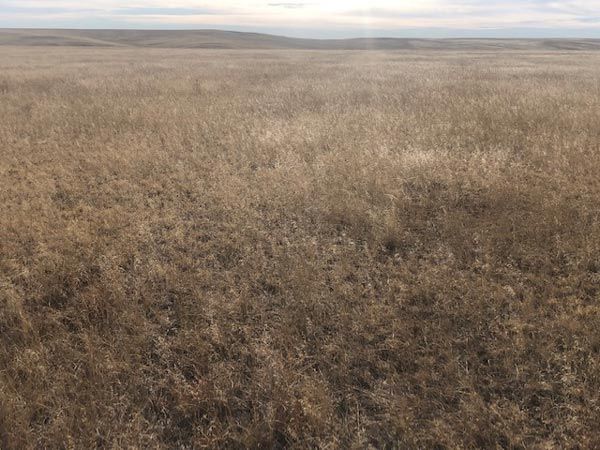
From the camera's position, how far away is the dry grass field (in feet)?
8.53

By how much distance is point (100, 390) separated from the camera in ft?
9.16

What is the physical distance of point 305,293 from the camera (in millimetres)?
3729

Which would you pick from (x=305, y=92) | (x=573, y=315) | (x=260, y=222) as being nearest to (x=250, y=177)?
(x=260, y=222)

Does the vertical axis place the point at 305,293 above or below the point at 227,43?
below

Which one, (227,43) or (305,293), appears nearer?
(305,293)

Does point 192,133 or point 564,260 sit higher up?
point 192,133

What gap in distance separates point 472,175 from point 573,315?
9.52 feet

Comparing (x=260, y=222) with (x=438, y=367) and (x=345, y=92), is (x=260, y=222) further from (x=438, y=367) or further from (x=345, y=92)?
(x=345, y=92)

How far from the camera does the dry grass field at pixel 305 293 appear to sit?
2.60 m

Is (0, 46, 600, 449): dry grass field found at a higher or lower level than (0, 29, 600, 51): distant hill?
lower

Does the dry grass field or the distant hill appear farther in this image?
the distant hill

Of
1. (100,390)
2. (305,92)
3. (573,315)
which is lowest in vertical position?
(100,390)

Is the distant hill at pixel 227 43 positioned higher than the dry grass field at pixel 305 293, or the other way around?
the distant hill at pixel 227 43

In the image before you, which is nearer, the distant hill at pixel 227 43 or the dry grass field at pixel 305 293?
the dry grass field at pixel 305 293
